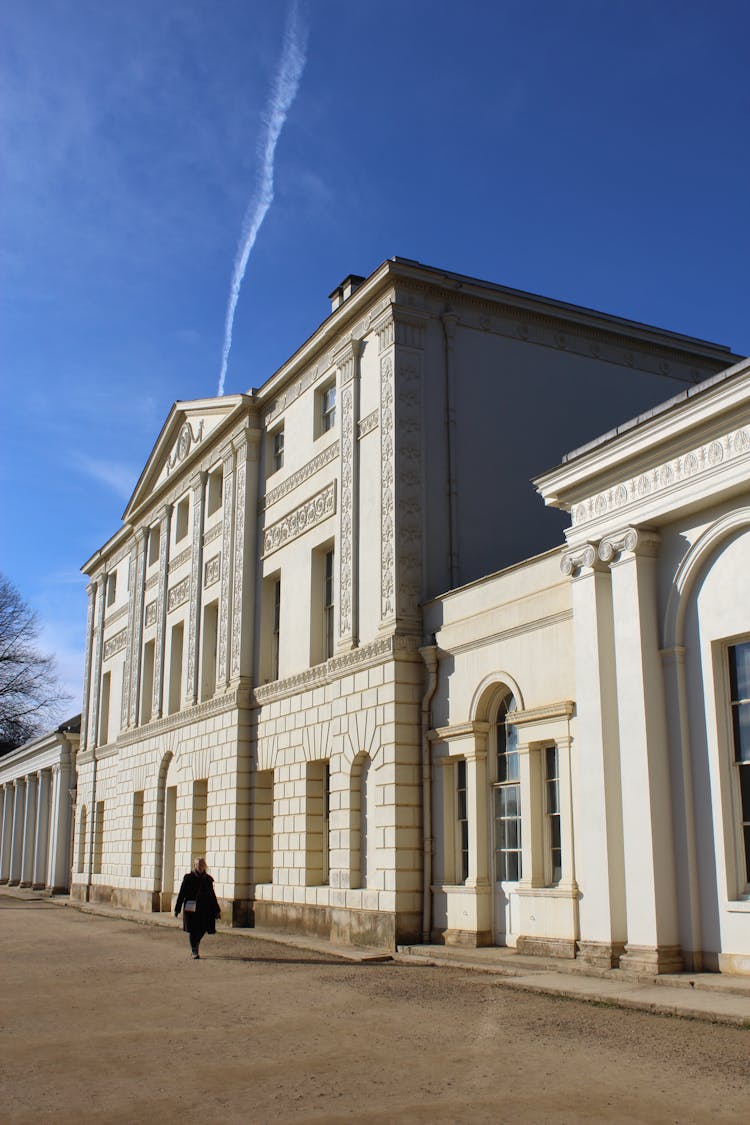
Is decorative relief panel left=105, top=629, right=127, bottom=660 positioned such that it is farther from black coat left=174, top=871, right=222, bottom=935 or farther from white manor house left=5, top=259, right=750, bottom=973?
black coat left=174, top=871, right=222, bottom=935

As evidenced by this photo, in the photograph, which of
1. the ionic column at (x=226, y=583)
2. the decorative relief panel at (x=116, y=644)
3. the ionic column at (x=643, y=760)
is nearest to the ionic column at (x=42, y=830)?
the decorative relief panel at (x=116, y=644)

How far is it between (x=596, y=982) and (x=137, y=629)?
2285 cm

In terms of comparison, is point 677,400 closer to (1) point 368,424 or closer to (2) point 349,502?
(1) point 368,424

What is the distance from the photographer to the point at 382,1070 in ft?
24.7

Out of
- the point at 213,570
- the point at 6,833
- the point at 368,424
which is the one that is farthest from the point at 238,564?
the point at 6,833

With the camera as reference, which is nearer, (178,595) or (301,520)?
(301,520)

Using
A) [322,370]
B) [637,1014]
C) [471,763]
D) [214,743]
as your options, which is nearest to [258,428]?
[322,370]

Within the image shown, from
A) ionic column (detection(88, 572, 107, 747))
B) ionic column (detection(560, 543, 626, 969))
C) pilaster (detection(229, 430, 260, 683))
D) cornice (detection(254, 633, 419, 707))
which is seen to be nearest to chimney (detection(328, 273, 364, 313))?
pilaster (detection(229, 430, 260, 683))

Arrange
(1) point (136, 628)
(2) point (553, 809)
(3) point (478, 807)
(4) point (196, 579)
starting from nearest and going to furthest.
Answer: (2) point (553, 809), (3) point (478, 807), (4) point (196, 579), (1) point (136, 628)

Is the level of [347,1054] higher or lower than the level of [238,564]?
lower

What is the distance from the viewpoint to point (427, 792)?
54.2 ft

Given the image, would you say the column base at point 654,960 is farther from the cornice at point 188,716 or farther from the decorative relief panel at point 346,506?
the cornice at point 188,716

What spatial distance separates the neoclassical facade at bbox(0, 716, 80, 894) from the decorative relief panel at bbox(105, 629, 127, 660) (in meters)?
5.69

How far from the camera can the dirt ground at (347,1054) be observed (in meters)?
6.45
